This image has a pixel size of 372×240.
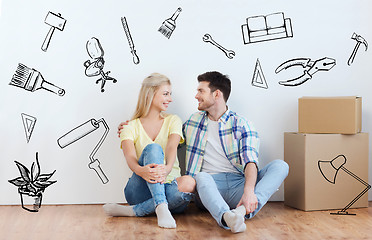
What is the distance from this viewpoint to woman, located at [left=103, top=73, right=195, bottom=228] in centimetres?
211

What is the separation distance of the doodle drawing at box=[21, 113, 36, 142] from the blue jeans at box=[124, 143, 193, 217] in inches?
24.5

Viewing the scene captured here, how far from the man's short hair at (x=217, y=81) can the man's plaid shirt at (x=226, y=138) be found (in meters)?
0.11

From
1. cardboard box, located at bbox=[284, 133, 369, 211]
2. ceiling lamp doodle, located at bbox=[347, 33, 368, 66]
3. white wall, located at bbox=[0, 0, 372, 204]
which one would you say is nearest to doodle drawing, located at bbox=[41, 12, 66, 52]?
white wall, located at bbox=[0, 0, 372, 204]

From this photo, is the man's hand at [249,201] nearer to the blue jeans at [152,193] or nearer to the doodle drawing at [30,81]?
the blue jeans at [152,193]

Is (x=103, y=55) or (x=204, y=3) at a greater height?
(x=204, y=3)

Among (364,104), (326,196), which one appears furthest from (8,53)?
(364,104)

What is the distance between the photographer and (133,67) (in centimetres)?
252

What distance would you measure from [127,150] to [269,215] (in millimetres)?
743

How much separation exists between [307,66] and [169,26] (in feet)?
2.58

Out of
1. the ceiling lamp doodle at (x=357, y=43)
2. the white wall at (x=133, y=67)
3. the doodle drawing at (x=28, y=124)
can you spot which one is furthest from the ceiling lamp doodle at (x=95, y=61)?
the ceiling lamp doodle at (x=357, y=43)

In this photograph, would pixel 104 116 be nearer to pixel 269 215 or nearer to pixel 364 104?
pixel 269 215

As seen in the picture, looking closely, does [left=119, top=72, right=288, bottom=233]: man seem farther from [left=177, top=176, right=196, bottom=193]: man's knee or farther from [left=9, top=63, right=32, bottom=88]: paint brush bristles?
[left=9, top=63, right=32, bottom=88]: paint brush bristles

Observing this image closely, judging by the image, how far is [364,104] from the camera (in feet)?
8.67

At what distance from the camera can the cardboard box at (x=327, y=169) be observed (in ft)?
7.68
